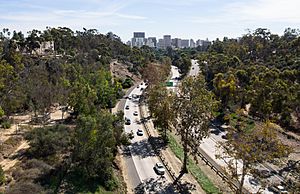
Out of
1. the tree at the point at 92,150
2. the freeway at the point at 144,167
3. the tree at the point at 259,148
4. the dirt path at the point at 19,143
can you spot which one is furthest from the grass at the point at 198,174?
the dirt path at the point at 19,143

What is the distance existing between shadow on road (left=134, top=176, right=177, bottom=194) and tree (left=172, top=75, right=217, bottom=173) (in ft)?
11.7

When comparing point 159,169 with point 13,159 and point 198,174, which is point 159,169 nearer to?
point 198,174

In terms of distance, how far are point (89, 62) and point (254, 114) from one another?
1923 inches

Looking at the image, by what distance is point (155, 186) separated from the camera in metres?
33.9

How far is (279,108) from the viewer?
4972cm

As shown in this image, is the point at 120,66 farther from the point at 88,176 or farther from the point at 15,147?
the point at 88,176

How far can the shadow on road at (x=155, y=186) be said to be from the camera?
32.9 m

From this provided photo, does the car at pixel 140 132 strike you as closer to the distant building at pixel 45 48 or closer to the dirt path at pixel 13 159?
the dirt path at pixel 13 159

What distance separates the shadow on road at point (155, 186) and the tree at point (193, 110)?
140 inches

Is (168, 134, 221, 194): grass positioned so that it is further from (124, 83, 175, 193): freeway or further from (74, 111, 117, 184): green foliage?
(74, 111, 117, 184): green foliage

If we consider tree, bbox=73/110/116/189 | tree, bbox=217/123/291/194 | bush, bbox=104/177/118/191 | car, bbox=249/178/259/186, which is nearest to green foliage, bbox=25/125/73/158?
tree, bbox=73/110/116/189

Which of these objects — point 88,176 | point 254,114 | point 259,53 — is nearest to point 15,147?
point 88,176

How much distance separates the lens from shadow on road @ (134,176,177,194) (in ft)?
108

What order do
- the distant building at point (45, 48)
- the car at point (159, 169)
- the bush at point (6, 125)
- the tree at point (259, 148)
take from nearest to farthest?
the tree at point (259, 148) < the car at point (159, 169) < the bush at point (6, 125) < the distant building at point (45, 48)
